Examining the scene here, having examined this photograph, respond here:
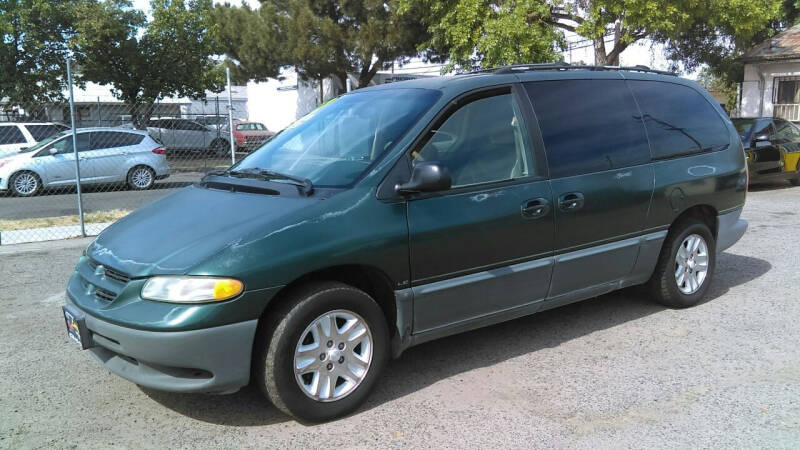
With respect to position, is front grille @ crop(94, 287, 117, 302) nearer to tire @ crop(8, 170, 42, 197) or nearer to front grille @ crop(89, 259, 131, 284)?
front grille @ crop(89, 259, 131, 284)

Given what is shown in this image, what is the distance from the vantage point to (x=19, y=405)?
379cm

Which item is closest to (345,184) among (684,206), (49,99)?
(684,206)

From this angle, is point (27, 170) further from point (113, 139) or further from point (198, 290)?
point (198, 290)

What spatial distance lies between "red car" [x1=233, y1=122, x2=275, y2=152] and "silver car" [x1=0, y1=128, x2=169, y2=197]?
8.82 m

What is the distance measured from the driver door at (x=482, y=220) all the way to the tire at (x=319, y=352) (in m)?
0.35

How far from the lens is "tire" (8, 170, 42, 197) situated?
14.5 meters

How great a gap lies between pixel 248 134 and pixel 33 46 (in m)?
9.22

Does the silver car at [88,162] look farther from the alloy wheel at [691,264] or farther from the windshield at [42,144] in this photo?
the alloy wheel at [691,264]

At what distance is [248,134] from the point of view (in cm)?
2884

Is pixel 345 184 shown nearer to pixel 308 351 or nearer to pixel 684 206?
pixel 308 351

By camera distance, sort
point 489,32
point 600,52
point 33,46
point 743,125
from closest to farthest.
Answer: point 743,125
point 489,32
point 600,52
point 33,46

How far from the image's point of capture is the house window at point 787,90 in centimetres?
2203

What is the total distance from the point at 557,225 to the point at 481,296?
0.74 metres

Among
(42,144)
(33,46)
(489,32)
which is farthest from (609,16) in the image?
(33,46)
